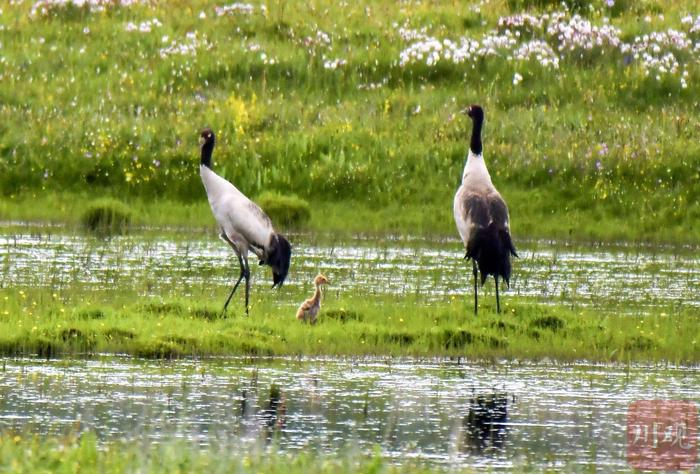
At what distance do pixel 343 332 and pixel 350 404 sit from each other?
10.8 feet

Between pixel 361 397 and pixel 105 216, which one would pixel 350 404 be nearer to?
pixel 361 397

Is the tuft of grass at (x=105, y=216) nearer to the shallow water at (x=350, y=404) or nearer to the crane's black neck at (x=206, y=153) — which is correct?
the crane's black neck at (x=206, y=153)

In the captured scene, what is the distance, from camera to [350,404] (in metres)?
13.3

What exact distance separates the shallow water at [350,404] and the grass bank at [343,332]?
17.2 inches

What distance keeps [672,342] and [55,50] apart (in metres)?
22.5

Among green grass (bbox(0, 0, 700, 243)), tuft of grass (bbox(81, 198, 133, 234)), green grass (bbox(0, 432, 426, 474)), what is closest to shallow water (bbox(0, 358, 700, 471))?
green grass (bbox(0, 432, 426, 474))

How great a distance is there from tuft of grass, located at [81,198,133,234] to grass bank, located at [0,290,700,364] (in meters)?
9.93

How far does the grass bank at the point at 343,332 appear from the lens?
15.8 m

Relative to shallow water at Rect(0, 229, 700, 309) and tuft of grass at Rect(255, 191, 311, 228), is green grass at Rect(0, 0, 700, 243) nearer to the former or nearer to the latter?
tuft of grass at Rect(255, 191, 311, 228)

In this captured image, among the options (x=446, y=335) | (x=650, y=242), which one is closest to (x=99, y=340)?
(x=446, y=335)

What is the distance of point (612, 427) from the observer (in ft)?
41.3

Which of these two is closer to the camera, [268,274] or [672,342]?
[672,342]

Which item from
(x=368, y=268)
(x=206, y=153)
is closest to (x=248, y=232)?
(x=206, y=153)

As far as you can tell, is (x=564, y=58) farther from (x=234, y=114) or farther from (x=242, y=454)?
(x=242, y=454)
